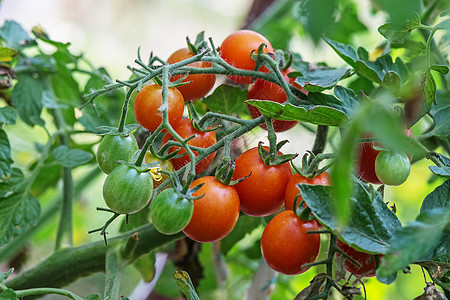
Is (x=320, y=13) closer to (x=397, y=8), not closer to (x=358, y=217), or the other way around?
(x=397, y=8)

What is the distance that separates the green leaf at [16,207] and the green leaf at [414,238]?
0.52 metres

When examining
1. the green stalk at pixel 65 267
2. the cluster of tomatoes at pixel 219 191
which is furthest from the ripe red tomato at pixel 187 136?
the green stalk at pixel 65 267

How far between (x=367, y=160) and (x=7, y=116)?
1.60 feet

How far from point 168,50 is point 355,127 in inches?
134

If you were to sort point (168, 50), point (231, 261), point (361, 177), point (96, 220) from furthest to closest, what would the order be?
point (168, 50) < point (96, 220) < point (231, 261) < point (361, 177)

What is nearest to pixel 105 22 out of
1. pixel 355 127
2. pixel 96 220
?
pixel 96 220

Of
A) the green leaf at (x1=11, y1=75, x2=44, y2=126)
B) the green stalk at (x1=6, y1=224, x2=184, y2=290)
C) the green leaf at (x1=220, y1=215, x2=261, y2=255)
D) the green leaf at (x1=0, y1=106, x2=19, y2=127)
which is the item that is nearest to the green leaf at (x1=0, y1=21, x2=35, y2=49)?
the green leaf at (x1=11, y1=75, x2=44, y2=126)

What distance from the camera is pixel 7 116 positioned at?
0.70 m

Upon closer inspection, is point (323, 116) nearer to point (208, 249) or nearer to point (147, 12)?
point (208, 249)

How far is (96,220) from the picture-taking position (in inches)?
66.5

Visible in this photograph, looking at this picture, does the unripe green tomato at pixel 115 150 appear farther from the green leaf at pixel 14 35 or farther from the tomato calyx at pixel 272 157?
the green leaf at pixel 14 35

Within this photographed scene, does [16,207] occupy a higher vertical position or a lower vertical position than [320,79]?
lower

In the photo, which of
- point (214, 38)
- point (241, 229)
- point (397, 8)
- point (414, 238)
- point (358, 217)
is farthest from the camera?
point (214, 38)

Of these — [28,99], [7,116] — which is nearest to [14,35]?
[28,99]
